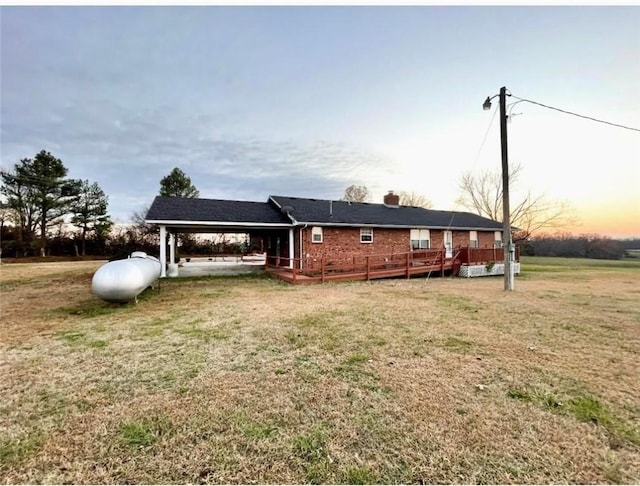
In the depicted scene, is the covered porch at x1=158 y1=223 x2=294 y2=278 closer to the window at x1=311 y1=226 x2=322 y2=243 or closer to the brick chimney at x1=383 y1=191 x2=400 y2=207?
the window at x1=311 y1=226 x2=322 y2=243

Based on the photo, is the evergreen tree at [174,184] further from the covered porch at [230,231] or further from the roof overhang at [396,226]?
the roof overhang at [396,226]

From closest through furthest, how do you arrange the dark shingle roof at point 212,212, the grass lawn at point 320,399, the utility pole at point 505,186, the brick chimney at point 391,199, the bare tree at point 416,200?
the grass lawn at point 320,399, the utility pole at point 505,186, the dark shingle roof at point 212,212, the brick chimney at point 391,199, the bare tree at point 416,200

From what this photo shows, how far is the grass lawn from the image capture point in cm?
227

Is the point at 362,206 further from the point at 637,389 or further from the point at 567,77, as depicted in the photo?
the point at 637,389

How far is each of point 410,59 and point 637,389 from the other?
451 inches

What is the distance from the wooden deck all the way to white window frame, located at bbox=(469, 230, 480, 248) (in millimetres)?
3453

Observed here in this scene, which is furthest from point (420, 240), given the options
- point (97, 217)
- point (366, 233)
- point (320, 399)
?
point (97, 217)

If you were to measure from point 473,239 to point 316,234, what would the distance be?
1164 cm

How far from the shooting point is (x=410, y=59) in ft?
37.0

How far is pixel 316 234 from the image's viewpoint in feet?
49.4

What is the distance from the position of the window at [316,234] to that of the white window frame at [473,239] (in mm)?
11139

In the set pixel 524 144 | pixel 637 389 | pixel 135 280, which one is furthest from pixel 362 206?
pixel 637 389

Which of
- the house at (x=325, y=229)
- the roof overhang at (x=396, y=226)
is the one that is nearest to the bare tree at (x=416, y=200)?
the roof overhang at (x=396, y=226)

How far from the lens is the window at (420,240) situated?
17828 mm
